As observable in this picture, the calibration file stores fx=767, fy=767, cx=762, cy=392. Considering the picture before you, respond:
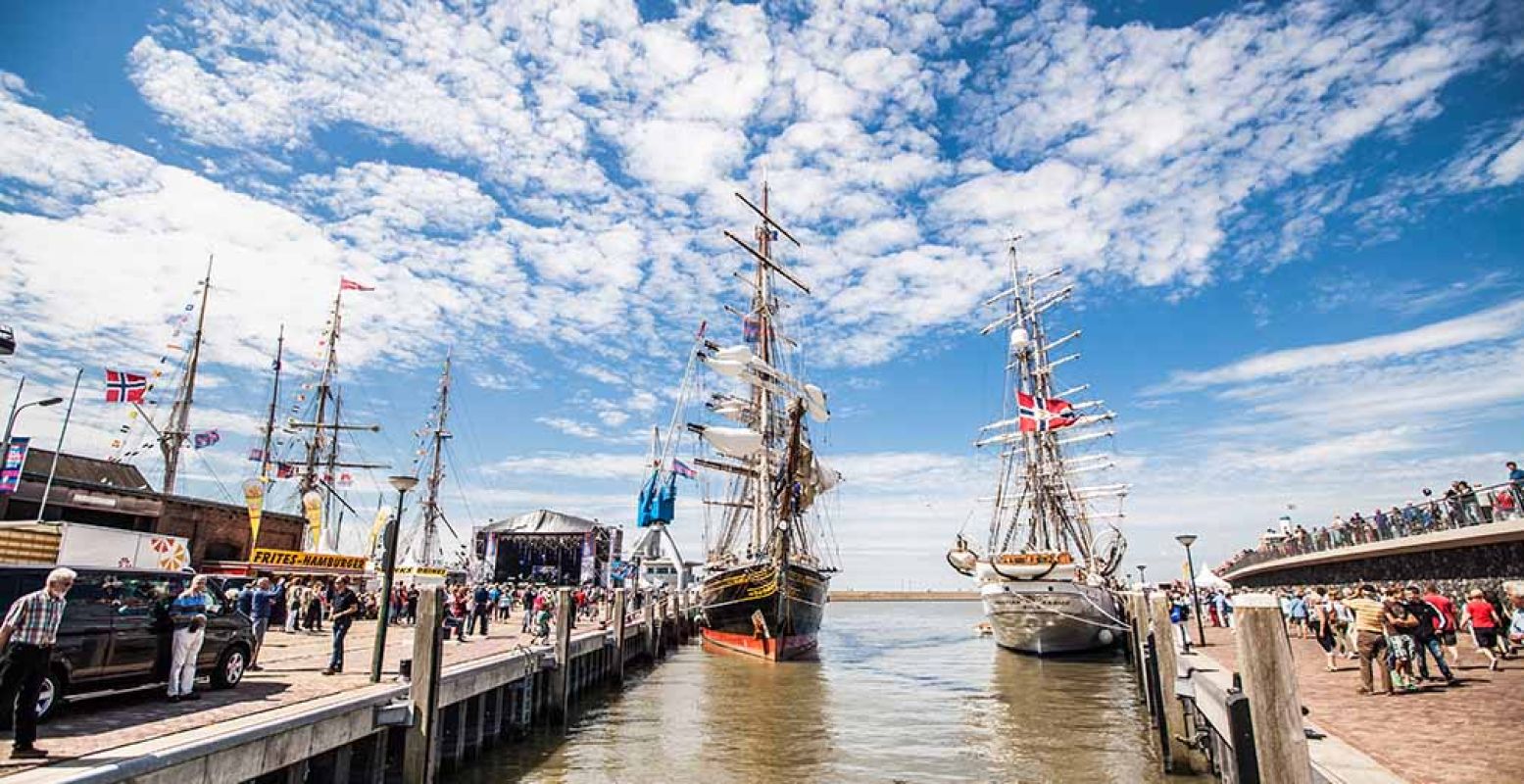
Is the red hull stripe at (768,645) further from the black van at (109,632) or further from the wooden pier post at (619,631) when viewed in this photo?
the black van at (109,632)

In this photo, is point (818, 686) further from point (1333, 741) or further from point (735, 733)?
point (1333, 741)

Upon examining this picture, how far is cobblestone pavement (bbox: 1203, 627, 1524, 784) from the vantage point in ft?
26.4

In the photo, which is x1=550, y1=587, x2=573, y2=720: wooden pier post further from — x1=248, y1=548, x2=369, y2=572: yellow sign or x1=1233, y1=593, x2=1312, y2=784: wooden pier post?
x1=248, y1=548, x2=369, y2=572: yellow sign

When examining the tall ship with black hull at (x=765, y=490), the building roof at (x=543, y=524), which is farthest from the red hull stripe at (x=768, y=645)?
the building roof at (x=543, y=524)

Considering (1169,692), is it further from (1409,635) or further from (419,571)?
(419,571)

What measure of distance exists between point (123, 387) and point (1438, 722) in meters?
39.5

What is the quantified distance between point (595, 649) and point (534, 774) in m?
12.0

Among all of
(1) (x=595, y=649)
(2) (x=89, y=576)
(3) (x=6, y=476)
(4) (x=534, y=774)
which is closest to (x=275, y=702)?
(2) (x=89, y=576)

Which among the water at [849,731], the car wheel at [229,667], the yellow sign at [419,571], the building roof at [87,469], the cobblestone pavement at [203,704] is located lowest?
the water at [849,731]

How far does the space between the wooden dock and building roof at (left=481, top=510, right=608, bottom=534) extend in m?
38.6

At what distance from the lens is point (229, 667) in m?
11.9

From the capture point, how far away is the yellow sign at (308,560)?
119ft

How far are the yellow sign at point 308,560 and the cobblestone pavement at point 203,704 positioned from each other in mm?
20382

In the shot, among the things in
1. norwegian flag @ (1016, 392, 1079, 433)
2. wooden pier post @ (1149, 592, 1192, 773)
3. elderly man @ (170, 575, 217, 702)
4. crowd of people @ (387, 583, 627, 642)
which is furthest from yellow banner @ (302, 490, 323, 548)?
wooden pier post @ (1149, 592, 1192, 773)
